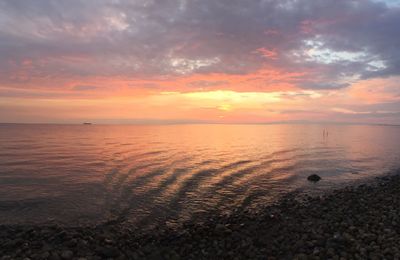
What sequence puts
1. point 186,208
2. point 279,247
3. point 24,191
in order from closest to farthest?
point 279,247 → point 186,208 → point 24,191

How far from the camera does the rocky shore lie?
12.1 metres

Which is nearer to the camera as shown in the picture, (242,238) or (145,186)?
(242,238)

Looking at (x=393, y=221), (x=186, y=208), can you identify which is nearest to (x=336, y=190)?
(x=393, y=221)

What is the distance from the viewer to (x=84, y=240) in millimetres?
13898

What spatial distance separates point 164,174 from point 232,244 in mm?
19365

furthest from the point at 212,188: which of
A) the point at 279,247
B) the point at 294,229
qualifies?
the point at 279,247

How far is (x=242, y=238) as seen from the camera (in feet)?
47.4

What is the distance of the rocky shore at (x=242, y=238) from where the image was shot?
39.7 ft

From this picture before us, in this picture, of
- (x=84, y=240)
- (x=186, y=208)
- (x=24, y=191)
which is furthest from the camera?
(x=24, y=191)

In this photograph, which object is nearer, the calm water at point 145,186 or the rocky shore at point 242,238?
the rocky shore at point 242,238

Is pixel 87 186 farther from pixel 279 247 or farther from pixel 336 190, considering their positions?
pixel 336 190

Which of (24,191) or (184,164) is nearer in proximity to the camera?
(24,191)

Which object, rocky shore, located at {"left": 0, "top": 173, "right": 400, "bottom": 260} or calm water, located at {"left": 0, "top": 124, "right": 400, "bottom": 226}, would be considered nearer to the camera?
rocky shore, located at {"left": 0, "top": 173, "right": 400, "bottom": 260}

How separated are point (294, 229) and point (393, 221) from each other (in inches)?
211
